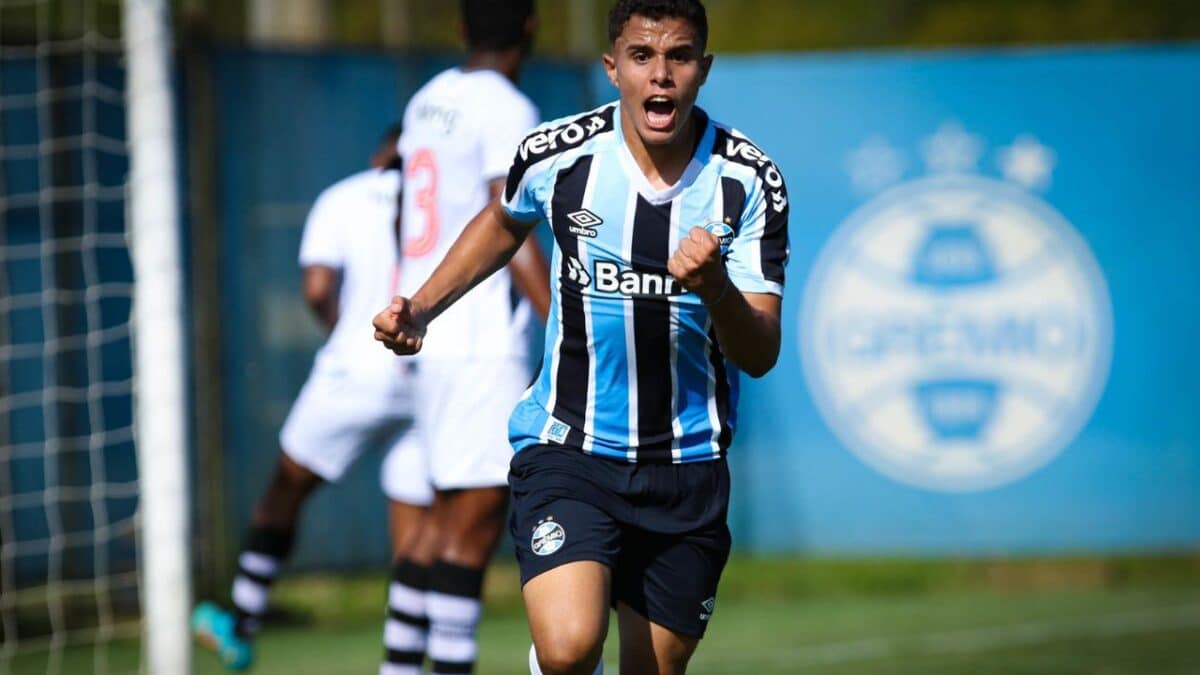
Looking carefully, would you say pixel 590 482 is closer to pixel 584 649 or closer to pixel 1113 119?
pixel 584 649

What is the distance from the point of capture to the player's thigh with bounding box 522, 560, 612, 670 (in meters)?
4.25

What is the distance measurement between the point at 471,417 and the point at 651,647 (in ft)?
4.74

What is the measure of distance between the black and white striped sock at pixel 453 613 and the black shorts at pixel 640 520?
114cm

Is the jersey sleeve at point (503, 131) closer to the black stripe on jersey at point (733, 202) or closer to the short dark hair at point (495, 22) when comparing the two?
the short dark hair at point (495, 22)

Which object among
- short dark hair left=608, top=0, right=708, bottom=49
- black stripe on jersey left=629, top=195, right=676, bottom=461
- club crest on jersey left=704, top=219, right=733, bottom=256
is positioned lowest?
black stripe on jersey left=629, top=195, right=676, bottom=461

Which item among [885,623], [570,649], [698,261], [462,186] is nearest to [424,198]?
[462,186]

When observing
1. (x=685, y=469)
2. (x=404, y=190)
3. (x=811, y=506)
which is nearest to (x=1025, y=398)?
(x=811, y=506)

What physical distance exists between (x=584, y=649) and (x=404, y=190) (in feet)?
7.28

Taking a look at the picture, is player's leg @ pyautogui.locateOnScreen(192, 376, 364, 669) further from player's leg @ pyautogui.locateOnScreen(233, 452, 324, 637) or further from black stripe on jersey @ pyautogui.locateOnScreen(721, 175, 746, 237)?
black stripe on jersey @ pyautogui.locateOnScreen(721, 175, 746, 237)

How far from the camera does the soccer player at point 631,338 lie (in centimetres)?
431

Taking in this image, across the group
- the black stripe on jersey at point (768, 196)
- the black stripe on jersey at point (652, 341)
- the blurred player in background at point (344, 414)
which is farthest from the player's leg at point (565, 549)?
the blurred player in background at point (344, 414)

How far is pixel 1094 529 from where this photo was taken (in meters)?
10.3

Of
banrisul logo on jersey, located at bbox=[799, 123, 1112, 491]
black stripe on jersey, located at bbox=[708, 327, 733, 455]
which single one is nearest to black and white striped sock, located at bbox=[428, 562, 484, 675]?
black stripe on jersey, located at bbox=[708, 327, 733, 455]

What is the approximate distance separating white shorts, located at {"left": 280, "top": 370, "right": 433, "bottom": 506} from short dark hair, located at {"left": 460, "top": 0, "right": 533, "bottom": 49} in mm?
1218
